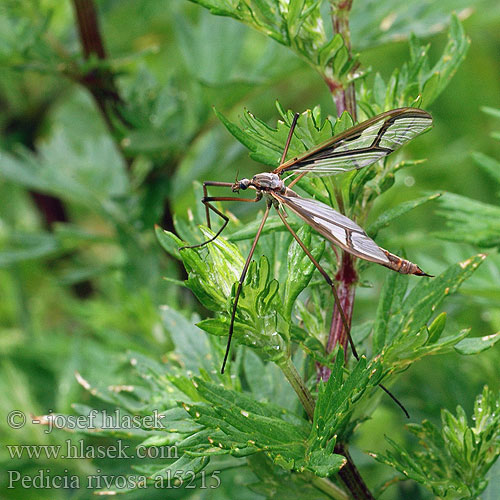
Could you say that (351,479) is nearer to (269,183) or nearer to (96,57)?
(269,183)

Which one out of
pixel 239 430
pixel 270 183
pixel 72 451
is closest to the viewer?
pixel 239 430

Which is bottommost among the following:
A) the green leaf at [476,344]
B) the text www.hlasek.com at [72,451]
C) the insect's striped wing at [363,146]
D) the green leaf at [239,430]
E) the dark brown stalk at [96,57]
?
the text www.hlasek.com at [72,451]

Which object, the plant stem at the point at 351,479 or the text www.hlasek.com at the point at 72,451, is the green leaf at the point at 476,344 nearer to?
the plant stem at the point at 351,479

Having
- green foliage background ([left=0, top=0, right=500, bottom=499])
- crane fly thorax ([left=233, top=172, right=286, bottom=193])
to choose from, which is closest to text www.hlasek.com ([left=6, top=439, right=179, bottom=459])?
green foliage background ([left=0, top=0, right=500, bottom=499])

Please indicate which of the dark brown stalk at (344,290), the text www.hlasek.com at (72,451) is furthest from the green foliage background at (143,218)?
the dark brown stalk at (344,290)

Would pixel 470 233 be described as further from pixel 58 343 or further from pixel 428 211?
pixel 428 211

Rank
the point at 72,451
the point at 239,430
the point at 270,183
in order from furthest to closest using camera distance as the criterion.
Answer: the point at 72,451 < the point at 270,183 < the point at 239,430

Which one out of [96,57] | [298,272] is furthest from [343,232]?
[96,57]
